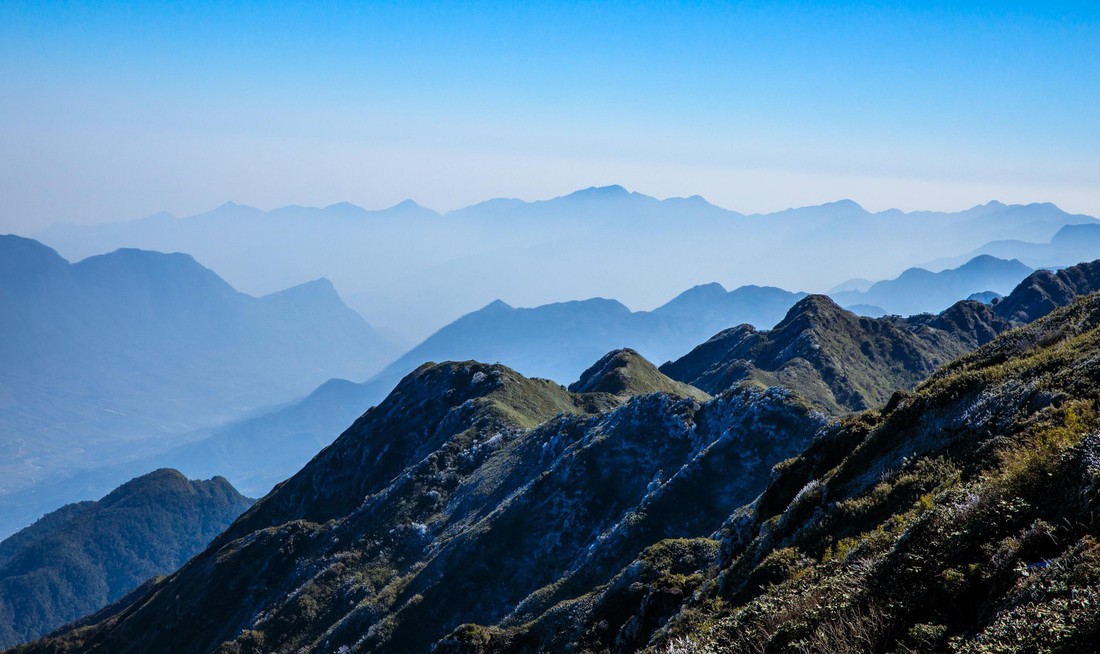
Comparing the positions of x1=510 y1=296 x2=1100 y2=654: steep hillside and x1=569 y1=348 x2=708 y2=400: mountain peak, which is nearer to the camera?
x1=510 y1=296 x2=1100 y2=654: steep hillside

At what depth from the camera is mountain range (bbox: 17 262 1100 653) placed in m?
12.5

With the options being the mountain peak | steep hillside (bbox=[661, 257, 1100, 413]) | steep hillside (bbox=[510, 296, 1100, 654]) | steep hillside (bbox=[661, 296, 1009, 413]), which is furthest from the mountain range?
steep hillside (bbox=[661, 257, 1100, 413])

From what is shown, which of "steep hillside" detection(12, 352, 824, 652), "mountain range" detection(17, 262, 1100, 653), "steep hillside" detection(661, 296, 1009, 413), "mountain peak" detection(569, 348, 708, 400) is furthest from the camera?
"steep hillside" detection(661, 296, 1009, 413)

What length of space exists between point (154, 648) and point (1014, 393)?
92333 mm

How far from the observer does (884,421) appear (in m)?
27.6

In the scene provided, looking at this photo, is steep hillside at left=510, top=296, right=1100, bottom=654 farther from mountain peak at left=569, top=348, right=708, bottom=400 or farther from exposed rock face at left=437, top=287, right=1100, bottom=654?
mountain peak at left=569, top=348, right=708, bottom=400

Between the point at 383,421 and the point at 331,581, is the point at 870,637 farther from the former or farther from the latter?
the point at 383,421

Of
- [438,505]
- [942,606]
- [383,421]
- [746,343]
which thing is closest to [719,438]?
[438,505]

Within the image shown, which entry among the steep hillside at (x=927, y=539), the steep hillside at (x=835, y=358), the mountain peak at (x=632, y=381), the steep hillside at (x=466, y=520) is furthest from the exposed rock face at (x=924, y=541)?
the steep hillside at (x=835, y=358)

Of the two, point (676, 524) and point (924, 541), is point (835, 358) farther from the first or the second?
point (924, 541)

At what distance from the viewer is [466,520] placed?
73812mm

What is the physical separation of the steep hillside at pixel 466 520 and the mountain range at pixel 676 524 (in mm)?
276

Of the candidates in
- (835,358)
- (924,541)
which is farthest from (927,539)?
(835,358)

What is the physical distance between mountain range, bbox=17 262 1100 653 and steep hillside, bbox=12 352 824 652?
276mm
